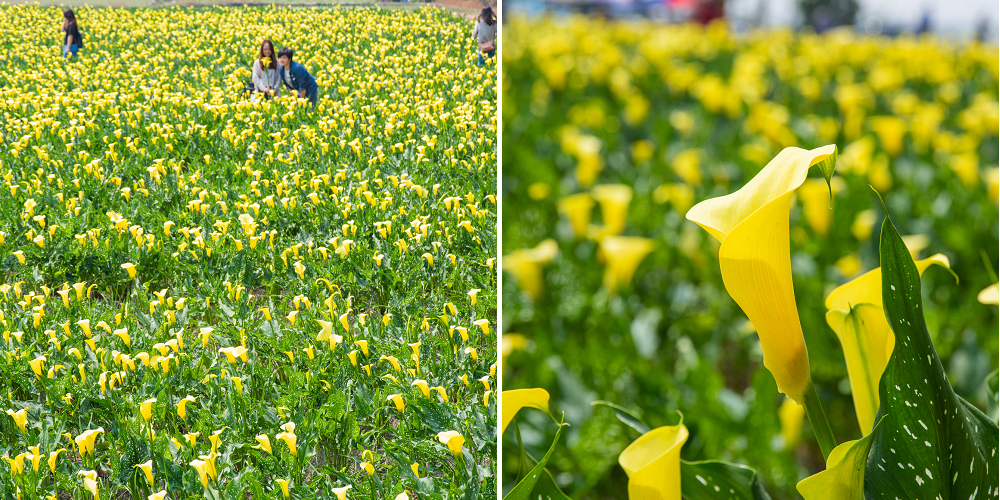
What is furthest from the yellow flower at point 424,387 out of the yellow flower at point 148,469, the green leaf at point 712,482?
the green leaf at point 712,482

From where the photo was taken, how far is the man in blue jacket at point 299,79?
4016 millimetres

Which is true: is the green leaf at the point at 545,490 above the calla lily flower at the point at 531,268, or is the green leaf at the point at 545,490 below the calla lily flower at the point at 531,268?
Result: above

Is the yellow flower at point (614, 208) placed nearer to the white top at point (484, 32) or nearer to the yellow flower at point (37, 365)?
the white top at point (484, 32)

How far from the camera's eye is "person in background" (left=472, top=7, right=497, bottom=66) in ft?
7.98

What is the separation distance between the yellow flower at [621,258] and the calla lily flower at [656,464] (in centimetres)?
111

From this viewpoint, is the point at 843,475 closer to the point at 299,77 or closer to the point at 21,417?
the point at 21,417

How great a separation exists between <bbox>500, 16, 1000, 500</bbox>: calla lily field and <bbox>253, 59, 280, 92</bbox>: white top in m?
1.32

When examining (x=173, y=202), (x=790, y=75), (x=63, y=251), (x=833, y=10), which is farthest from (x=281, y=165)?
(x=833, y=10)

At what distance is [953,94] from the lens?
348 cm

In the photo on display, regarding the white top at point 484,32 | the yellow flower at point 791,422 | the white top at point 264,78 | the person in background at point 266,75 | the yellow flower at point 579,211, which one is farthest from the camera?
the white top at point 264,78

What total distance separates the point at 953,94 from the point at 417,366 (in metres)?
3.02

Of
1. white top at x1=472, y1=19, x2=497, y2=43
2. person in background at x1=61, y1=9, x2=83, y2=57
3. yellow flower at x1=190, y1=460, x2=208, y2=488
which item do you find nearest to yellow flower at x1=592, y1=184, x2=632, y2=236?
white top at x1=472, y1=19, x2=497, y2=43

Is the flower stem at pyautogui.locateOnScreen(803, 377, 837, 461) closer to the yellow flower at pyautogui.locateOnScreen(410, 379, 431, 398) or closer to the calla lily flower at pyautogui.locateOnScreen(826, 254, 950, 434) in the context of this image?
the calla lily flower at pyautogui.locateOnScreen(826, 254, 950, 434)

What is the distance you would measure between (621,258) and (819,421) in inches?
48.3
